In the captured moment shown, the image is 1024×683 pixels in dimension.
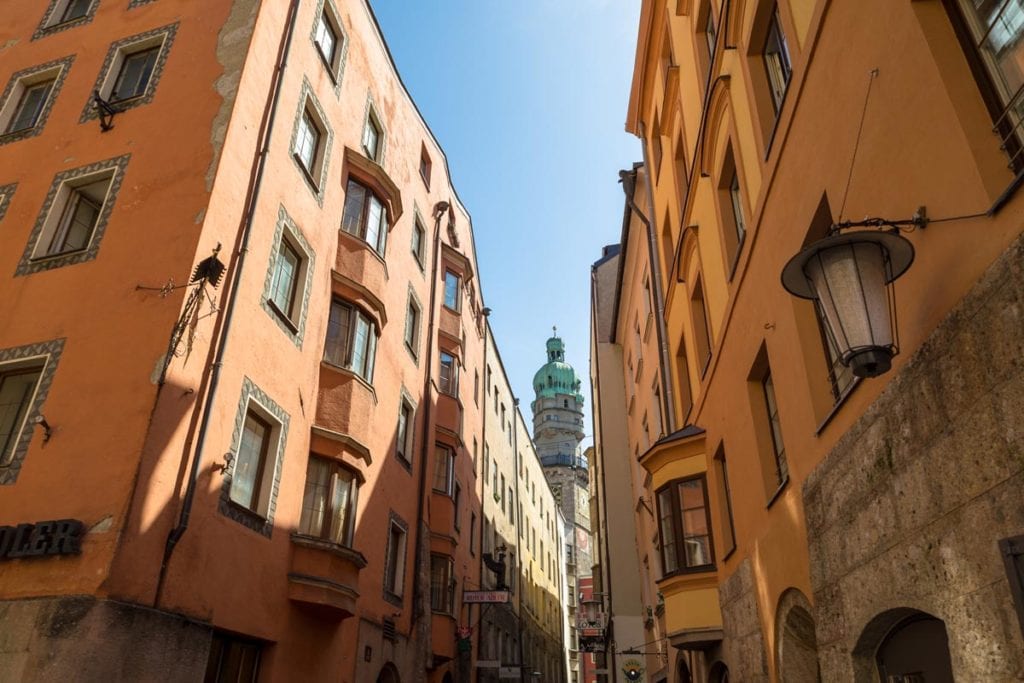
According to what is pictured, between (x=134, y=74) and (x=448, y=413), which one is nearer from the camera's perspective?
→ (x=134, y=74)

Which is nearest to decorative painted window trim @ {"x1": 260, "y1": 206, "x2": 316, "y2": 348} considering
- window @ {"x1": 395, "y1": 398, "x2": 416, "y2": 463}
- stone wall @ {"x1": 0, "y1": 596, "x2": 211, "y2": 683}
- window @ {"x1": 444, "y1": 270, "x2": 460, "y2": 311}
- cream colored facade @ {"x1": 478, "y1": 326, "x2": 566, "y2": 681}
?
window @ {"x1": 395, "y1": 398, "x2": 416, "y2": 463}

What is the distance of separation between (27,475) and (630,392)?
838 inches

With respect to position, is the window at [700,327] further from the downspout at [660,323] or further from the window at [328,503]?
the window at [328,503]

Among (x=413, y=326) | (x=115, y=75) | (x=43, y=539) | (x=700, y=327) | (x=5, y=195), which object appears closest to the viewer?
(x=43, y=539)

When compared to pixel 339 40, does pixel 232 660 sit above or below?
below

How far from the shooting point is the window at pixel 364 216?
661 inches

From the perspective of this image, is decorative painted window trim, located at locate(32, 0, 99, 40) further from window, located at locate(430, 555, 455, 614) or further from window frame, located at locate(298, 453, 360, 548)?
window, located at locate(430, 555, 455, 614)

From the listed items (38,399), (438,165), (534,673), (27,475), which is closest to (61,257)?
(38,399)

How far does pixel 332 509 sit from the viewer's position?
13.9 m

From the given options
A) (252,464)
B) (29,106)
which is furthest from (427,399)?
(29,106)

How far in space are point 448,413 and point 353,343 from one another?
8.43m

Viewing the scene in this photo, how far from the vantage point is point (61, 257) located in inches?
476

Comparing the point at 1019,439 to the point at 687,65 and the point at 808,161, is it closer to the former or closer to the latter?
the point at 808,161

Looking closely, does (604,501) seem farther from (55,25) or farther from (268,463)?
(55,25)
